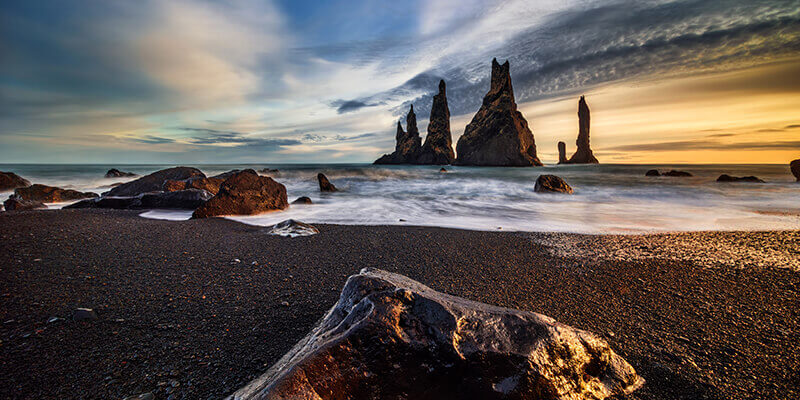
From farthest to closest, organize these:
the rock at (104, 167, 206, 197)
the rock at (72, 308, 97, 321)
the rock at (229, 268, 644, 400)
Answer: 1. the rock at (104, 167, 206, 197)
2. the rock at (72, 308, 97, 321)
3. the rock at (229, 268, 644, 400)

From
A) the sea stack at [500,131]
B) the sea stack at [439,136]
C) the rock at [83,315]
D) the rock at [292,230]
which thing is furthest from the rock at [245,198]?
the sea stack at [439,136]

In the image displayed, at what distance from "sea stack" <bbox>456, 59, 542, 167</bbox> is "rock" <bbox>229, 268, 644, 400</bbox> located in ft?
219

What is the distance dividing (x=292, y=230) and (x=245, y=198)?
2904 millimetres

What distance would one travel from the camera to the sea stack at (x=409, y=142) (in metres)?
89.8

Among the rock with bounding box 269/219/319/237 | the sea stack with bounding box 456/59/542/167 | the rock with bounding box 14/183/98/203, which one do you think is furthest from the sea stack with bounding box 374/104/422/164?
the rock with bounding box 269/219/319/237

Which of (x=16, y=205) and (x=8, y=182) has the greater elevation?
(x=8, y=182)

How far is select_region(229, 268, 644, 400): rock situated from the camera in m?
1.23

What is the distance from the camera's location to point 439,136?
273 feet

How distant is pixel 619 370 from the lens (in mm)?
1630

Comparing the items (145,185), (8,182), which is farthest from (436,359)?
(8,182)

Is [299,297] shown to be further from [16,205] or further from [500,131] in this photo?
[500,131]

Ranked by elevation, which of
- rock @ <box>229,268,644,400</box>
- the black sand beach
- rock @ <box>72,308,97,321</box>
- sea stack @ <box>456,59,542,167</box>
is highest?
sea stack @ <box>456,59,542,167</box>

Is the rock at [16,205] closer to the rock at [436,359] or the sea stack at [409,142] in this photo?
the rock at [436,359]

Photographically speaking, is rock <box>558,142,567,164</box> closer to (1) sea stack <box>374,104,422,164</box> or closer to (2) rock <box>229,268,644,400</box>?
(1) sea stack <box>374,104,422,164</box>
